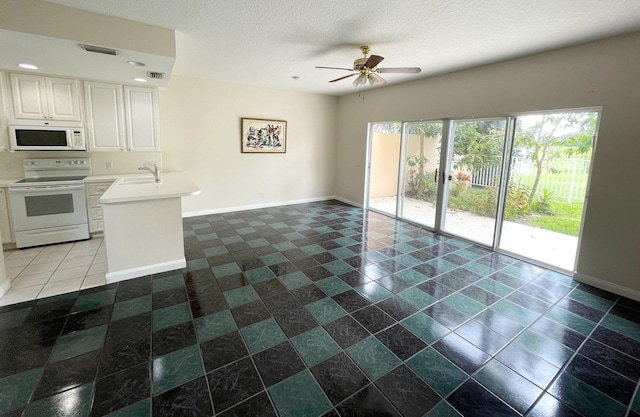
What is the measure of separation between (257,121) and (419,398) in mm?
5701

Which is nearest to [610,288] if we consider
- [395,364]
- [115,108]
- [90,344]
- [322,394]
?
[395,364]

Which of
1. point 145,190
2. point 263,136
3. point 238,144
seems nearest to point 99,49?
point 145,190

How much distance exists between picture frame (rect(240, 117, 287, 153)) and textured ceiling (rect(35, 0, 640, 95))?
74.9 inches

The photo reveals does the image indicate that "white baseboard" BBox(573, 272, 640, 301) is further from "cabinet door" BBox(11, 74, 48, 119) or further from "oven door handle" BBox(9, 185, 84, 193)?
"cabinet door" BBox(11, 74, 48, 119)

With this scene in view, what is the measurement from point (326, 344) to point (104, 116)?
186 inches

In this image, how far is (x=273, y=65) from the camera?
180 inches

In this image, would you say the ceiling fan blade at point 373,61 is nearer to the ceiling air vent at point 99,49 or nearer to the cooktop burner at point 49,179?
the ceiling air vent at point 99,49

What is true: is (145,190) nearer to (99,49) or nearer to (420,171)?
(99,49)

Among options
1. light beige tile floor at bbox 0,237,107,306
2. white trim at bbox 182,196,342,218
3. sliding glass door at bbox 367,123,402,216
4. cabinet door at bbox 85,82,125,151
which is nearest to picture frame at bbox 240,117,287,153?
white trim at bbox 182,196,342,218

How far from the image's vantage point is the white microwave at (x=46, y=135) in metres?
3.97

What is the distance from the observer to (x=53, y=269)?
11.1 feet

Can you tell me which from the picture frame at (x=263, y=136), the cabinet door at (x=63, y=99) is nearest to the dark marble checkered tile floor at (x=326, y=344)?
the cabinet door at (x=63, y=99)

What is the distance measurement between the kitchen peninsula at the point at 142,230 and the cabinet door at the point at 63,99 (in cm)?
182

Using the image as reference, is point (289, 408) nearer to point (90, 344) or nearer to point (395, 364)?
point (395, 364)
